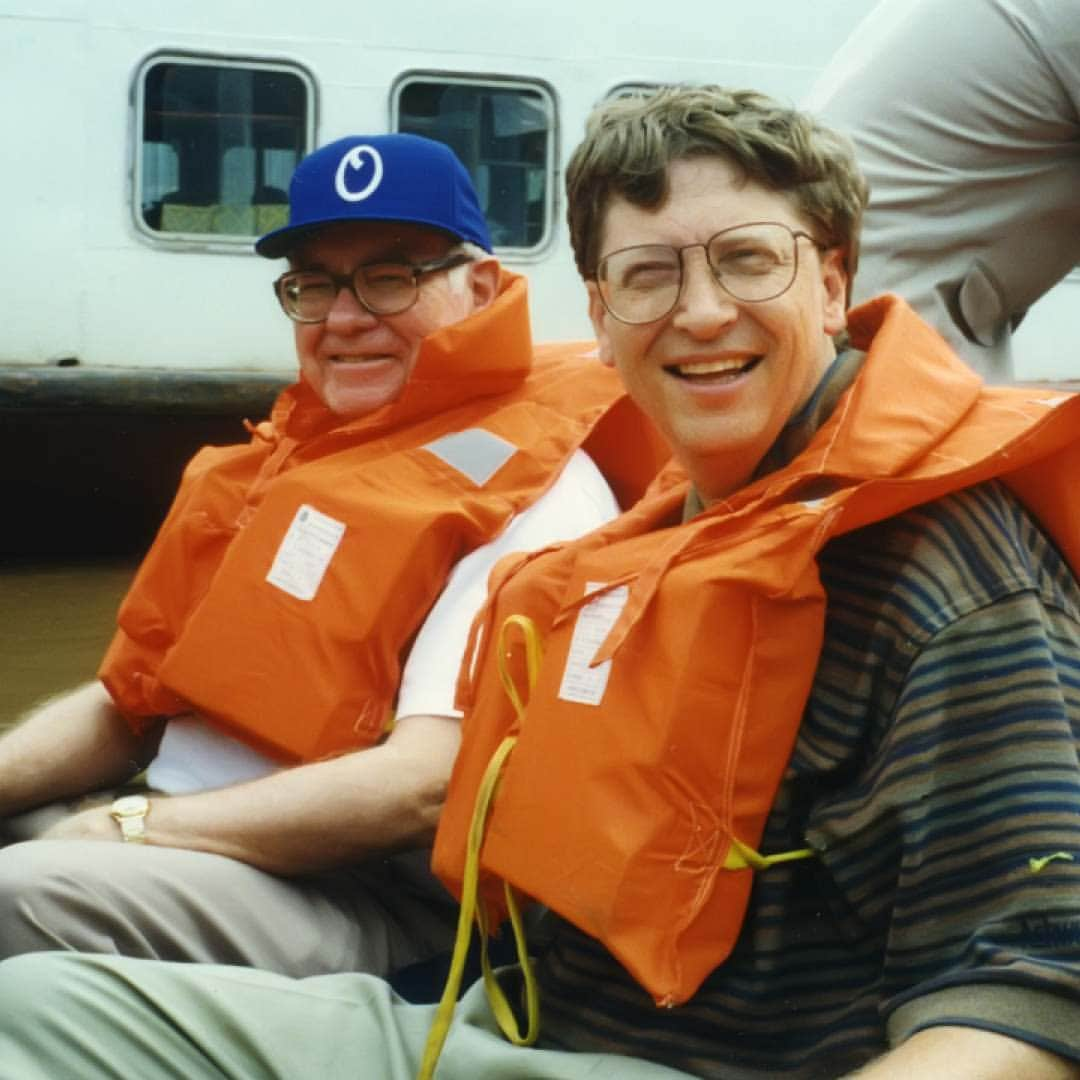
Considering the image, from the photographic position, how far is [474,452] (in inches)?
89.7

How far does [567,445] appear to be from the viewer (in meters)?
2.30

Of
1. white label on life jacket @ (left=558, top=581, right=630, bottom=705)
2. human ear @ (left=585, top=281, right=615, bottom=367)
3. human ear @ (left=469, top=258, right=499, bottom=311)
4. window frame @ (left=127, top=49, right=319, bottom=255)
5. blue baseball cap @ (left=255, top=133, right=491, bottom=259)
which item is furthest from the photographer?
window frame @ (left=127, top=49, right=319, bottom=255)

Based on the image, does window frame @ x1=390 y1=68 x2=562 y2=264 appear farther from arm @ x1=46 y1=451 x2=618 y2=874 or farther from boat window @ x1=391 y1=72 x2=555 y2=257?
arm @ x1=46 y1=451 x2=618 y2=874

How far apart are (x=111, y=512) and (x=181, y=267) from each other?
3.11 feet

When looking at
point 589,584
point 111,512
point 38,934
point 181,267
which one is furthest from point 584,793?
point 111,512

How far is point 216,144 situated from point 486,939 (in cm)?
434

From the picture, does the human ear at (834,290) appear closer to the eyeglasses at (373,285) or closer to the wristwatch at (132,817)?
the eyeglasses at (373,285)

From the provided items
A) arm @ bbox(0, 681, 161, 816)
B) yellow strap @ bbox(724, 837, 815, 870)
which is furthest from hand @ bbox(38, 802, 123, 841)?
yellow strap @ bbox(724, 837, 815, 870)

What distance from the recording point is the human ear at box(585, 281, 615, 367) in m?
1.70

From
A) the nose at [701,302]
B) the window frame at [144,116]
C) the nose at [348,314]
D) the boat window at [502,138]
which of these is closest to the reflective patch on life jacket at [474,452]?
the nose at [348,314]

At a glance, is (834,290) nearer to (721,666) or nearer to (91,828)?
(721,666)

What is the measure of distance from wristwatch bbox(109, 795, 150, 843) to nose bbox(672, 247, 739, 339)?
970mm

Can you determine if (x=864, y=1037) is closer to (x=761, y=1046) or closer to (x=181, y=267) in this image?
(x=761, y=1046)

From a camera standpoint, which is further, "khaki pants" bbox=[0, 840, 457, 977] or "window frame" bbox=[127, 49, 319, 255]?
"window frame" bbox=[127, 49, 319, 255]
